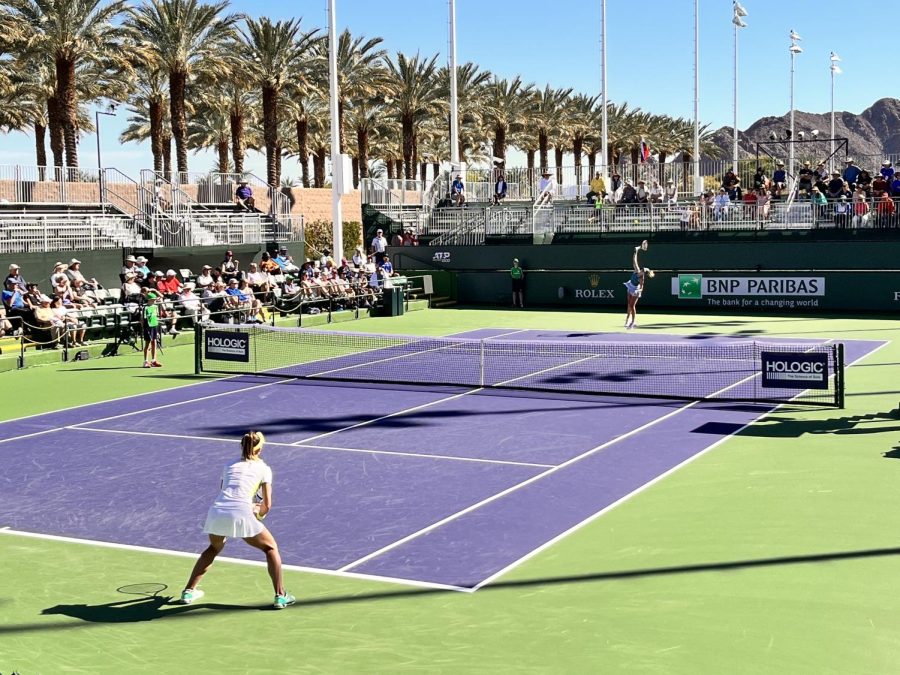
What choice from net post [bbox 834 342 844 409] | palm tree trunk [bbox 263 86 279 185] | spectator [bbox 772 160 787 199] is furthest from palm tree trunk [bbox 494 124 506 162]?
net post [bbox 834 342 844 409]

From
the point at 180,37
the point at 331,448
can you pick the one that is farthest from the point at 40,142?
the point at 331,448

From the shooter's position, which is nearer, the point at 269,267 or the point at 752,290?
the point at 269,267

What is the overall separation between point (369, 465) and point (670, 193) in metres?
29.9

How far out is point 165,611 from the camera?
29.9 ft

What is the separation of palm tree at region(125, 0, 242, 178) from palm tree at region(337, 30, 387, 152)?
29.5 ft

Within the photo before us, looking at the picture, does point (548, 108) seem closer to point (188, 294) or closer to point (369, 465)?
point (188, 294)


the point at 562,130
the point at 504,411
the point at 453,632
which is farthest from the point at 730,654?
the point at 562,130

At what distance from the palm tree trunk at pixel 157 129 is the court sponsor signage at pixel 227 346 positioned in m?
28.8

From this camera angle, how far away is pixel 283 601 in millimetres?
9117

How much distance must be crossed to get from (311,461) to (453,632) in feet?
22.2

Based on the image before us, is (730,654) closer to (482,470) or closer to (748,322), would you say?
(482,470)

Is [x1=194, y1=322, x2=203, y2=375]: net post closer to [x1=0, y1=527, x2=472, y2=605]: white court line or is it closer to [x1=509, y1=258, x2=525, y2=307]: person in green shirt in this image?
[x1=0, y1=527, x2=472, y2=605]: white court line

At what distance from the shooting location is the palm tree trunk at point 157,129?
5297 cm

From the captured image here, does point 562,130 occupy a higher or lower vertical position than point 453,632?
higher
